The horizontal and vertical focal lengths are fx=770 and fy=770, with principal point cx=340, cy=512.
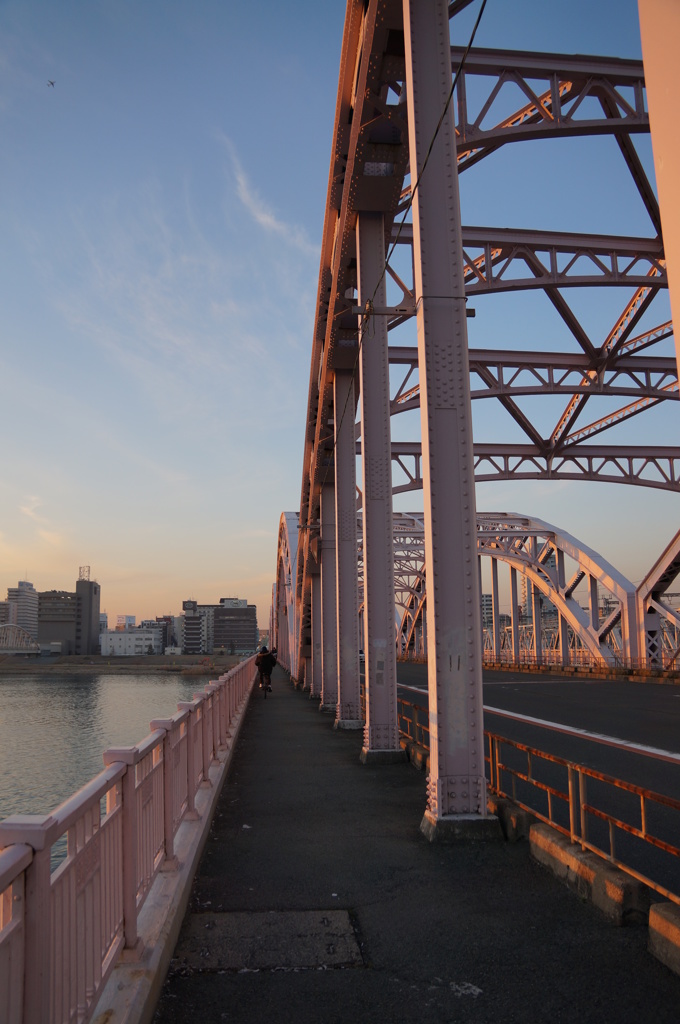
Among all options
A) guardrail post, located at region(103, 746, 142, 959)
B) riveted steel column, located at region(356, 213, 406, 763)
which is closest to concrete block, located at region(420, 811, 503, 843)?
guardrail post, located at region(103, 746, 142, 959)

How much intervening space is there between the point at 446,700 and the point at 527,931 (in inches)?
95.4

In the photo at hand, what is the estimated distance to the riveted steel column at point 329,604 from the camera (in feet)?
69.6

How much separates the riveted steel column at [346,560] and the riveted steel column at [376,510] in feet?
11.3

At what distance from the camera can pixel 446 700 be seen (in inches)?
276

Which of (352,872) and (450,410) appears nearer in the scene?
(352,872)

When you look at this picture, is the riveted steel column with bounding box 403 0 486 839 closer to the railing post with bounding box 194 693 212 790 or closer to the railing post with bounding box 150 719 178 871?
the railing post with bounding box 150 719 178 871

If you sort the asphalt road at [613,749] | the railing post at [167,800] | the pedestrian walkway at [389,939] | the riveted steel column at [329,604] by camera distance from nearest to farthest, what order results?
the pedestrian walkway at [389,939]
the railing post at [167,800]
the asphalt road at [613,749]
the riveted steel column at [329,604]

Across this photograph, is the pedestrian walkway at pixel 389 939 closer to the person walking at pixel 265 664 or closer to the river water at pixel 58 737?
the river water at pixel 58 737

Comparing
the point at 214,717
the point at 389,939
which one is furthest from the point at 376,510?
the point at 389,939

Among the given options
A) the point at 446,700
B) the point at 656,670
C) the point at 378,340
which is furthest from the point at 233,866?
the point at 656,670

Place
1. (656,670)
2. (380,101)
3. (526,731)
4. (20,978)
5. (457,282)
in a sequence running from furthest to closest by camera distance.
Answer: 1. (656,670)
2. (526,731)
3. (380,101)
4. (457,282)
5. (20,978)

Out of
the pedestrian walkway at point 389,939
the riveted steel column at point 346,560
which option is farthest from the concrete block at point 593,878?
the riveted steel column at point 346,560

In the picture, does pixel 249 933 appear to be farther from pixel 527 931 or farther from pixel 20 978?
pixel 20 978

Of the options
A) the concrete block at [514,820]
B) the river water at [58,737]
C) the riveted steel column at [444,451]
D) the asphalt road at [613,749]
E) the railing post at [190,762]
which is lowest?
the river water at [58,737]
